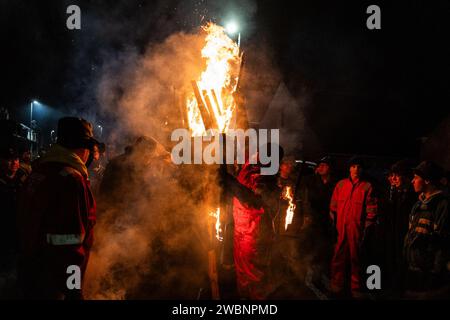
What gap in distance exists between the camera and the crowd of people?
2.96m

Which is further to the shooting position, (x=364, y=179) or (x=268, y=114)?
(x=268, y=114)

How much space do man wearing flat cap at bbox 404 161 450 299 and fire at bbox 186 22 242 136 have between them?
108 inches

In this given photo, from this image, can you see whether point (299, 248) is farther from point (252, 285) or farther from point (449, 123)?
point (449, 123)

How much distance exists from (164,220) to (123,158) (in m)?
1.16

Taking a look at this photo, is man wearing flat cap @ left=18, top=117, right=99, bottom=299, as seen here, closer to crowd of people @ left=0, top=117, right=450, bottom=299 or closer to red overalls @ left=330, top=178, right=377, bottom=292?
crowd of people @ left=0, top=117, right=450, bottom=299

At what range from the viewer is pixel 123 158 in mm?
5027

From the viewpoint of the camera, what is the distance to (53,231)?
288 centimetres

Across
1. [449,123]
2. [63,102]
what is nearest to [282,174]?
[449,123]

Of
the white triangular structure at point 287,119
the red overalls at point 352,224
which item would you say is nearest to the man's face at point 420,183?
the red overalls at point 352,224

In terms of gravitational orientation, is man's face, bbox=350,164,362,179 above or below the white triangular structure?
below

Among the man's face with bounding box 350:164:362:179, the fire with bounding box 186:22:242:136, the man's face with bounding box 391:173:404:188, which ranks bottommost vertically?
the man's face with bounding box 391:173:404:188

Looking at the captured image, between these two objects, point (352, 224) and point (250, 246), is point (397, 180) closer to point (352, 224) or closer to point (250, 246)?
point (352, 224)

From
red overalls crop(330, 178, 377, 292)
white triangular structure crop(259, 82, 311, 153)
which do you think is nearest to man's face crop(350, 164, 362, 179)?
red overalls crop(330, 178, 377, 292)

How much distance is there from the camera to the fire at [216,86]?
13.6ft
